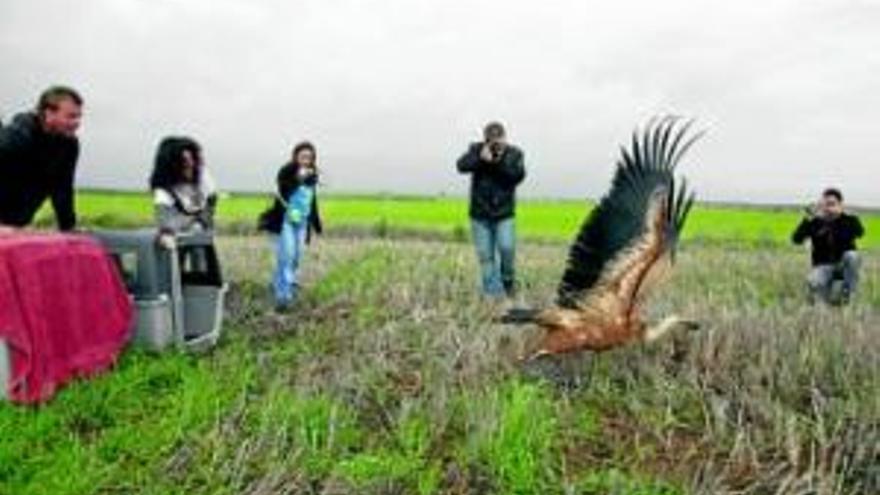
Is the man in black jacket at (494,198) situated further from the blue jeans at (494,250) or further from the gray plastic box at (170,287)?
the gray plastic box at (170,287)

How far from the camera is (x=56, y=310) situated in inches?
332

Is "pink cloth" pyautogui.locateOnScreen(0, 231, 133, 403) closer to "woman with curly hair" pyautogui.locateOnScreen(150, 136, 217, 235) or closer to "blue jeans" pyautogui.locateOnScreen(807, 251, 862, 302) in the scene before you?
"woman with curly hair" pyautogui.locateOnScreen(150, 136, 217, 235)

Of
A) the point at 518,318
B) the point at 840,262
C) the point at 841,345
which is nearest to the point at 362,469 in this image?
the point at 518,318

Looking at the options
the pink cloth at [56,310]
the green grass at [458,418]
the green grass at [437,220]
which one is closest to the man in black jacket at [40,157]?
the pink cloth at [56,310]

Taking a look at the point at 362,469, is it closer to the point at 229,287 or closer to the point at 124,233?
the point at 124,233

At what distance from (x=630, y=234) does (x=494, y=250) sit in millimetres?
4586

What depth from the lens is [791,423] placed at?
7.84 meters

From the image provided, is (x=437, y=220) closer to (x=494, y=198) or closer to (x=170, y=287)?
(x=494, y=198)

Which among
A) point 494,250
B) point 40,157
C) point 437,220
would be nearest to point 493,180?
point 494,250

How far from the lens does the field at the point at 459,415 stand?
7.25m

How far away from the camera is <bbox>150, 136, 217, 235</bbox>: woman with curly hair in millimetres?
10836

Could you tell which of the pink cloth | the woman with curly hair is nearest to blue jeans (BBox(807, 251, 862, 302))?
the woman with curly hair

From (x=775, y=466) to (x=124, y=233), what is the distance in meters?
4.50

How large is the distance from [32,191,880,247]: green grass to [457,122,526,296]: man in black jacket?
13680 mm
